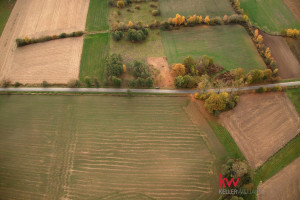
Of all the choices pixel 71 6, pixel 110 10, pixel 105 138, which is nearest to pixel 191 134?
pixel 105 138

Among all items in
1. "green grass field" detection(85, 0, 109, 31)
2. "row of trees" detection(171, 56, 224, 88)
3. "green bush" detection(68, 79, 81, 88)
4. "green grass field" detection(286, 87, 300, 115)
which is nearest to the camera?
"green grass field" detection(286, 87, 300, 115)

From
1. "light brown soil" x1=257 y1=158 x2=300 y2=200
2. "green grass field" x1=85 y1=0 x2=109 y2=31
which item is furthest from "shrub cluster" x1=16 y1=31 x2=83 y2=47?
"light brown soil" x1=257 y1=158 x2=300 y2=200

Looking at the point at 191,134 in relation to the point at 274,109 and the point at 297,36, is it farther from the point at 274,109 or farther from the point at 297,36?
the point at 297,36

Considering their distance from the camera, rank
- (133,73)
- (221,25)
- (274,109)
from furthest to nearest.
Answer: (221,25) < (133,73) < (274,109)

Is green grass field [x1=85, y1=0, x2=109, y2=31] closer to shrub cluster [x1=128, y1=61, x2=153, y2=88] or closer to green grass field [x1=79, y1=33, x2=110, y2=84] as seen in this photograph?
green grass field [x1=79, y1=33, x2=110, y2=84]

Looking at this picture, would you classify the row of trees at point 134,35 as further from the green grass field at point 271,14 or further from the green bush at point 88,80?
the green grass field at point 271,14

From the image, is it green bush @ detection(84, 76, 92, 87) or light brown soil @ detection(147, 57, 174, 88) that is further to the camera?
light brown soil @ detection(147, 57, 174, 88)

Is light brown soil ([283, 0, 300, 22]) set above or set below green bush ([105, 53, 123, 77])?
above
